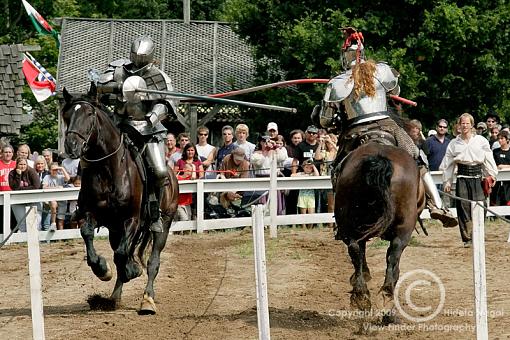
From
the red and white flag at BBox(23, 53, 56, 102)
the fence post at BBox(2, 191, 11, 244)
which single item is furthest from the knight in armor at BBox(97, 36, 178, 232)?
the red and white flag at BBox(23, 53, 56, 102)

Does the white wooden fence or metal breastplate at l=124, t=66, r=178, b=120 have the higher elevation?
metal breastplate at l=124, t=66, r=178, b=120

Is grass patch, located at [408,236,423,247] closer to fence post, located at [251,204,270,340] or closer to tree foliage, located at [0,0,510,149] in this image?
tree foliage, located at [0,0,510,149]

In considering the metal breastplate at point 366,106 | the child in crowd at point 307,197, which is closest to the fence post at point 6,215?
the child in crowd at point 307,197

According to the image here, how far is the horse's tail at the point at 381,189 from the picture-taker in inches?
401

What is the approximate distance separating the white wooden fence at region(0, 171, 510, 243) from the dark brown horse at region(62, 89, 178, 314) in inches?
271

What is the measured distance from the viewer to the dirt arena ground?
33.7ft

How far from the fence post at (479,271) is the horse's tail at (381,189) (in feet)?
7.22

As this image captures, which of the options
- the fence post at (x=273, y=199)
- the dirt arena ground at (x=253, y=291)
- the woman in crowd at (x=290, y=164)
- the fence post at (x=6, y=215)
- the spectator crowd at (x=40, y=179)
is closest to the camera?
the dirt arena ground at (x=253, y=291)

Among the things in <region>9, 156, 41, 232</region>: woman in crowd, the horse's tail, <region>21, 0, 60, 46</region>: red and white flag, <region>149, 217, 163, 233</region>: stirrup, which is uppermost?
<region>21, 0, 60, 46</region>: red and white flag

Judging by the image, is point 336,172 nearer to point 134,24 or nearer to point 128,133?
point 128,133

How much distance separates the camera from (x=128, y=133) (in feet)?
39.5

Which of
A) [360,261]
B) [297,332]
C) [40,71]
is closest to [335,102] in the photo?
[360,261]

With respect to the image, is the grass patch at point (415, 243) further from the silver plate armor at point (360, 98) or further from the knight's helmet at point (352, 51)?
the silver plate armor at point (360, 98)

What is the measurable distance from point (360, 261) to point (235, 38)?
30936 mm
